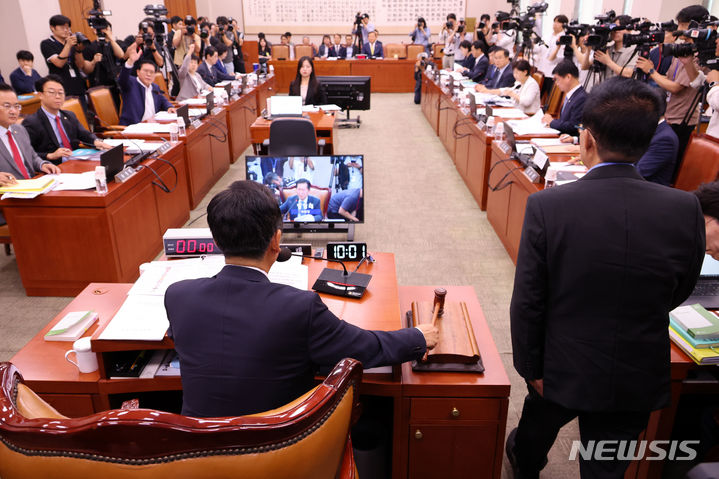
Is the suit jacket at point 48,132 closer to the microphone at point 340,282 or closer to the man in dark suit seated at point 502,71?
the microphone at point 340,282

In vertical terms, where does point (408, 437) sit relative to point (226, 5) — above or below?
below

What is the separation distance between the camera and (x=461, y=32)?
393 inches

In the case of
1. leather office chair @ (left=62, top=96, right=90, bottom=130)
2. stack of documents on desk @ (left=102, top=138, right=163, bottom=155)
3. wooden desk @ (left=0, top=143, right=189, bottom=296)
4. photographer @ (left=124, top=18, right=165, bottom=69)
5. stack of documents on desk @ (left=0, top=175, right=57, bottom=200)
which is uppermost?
photographer @ (left=124, top=18, right=165, bottom=69)

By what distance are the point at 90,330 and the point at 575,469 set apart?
6.27 ft

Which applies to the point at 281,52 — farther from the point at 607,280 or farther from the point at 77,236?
the point at 607,280

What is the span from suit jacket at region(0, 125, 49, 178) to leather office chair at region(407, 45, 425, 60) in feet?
29.2

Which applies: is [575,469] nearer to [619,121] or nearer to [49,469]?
[619,121]

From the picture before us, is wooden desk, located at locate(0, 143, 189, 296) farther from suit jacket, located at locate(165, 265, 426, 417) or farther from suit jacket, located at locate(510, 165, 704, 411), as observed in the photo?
suit jacket, located at locate(510, 165, 704, 411)

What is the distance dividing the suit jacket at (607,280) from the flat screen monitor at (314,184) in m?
1.49

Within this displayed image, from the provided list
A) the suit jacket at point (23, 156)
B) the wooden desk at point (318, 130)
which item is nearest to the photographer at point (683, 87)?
the wooden desk at point (318, 130)

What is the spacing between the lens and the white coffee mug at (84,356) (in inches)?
65.6

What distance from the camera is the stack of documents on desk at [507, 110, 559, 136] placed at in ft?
13.5

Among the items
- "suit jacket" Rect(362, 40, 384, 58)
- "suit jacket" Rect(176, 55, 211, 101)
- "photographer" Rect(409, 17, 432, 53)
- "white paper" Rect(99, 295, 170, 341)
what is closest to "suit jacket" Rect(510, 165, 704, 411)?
"white paper" Rect(99, 295, 170, 341)

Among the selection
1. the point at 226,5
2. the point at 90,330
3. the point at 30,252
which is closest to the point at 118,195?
the point at 30,252
